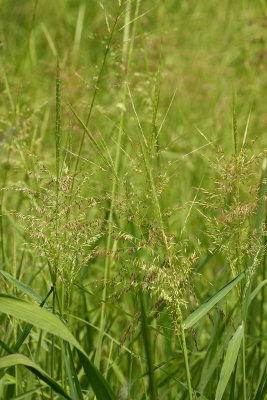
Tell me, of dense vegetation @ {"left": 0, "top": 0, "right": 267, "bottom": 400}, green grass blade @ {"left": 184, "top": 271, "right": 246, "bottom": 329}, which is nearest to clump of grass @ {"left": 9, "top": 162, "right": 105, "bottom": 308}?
dense vegetation @ {"left": 0, "top": 0, "right": 267, "bottom": 400}

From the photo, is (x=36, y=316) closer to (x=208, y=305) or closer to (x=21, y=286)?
(x=21, y=286)

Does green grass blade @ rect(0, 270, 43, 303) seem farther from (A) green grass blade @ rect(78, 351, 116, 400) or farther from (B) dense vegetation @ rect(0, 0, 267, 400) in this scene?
(A) green grass blade @ rect(78, 351, 116, 400)

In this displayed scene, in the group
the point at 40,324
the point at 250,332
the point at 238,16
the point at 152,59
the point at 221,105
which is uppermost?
the point at 238,16

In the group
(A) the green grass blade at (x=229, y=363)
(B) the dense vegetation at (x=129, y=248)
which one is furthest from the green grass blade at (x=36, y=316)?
(A) the green grass blade at (x=229, y=363)

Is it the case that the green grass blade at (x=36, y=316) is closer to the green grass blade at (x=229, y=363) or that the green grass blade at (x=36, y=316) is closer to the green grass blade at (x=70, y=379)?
the green grass blade at (x=70, y=379)

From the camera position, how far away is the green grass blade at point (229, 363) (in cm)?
101

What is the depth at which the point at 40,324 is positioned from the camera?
891mm

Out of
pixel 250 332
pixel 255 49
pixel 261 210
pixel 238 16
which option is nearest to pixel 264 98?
pixel 255 49

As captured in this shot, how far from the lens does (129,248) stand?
1038 millimetres

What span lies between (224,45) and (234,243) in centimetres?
285

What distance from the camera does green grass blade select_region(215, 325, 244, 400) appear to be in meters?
1.01

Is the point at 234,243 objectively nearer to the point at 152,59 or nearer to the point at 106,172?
the point at 106,172

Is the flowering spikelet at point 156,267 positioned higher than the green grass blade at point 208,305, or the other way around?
the flowering spikelet at point 156,267

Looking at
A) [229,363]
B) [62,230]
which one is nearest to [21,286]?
[62,230]
